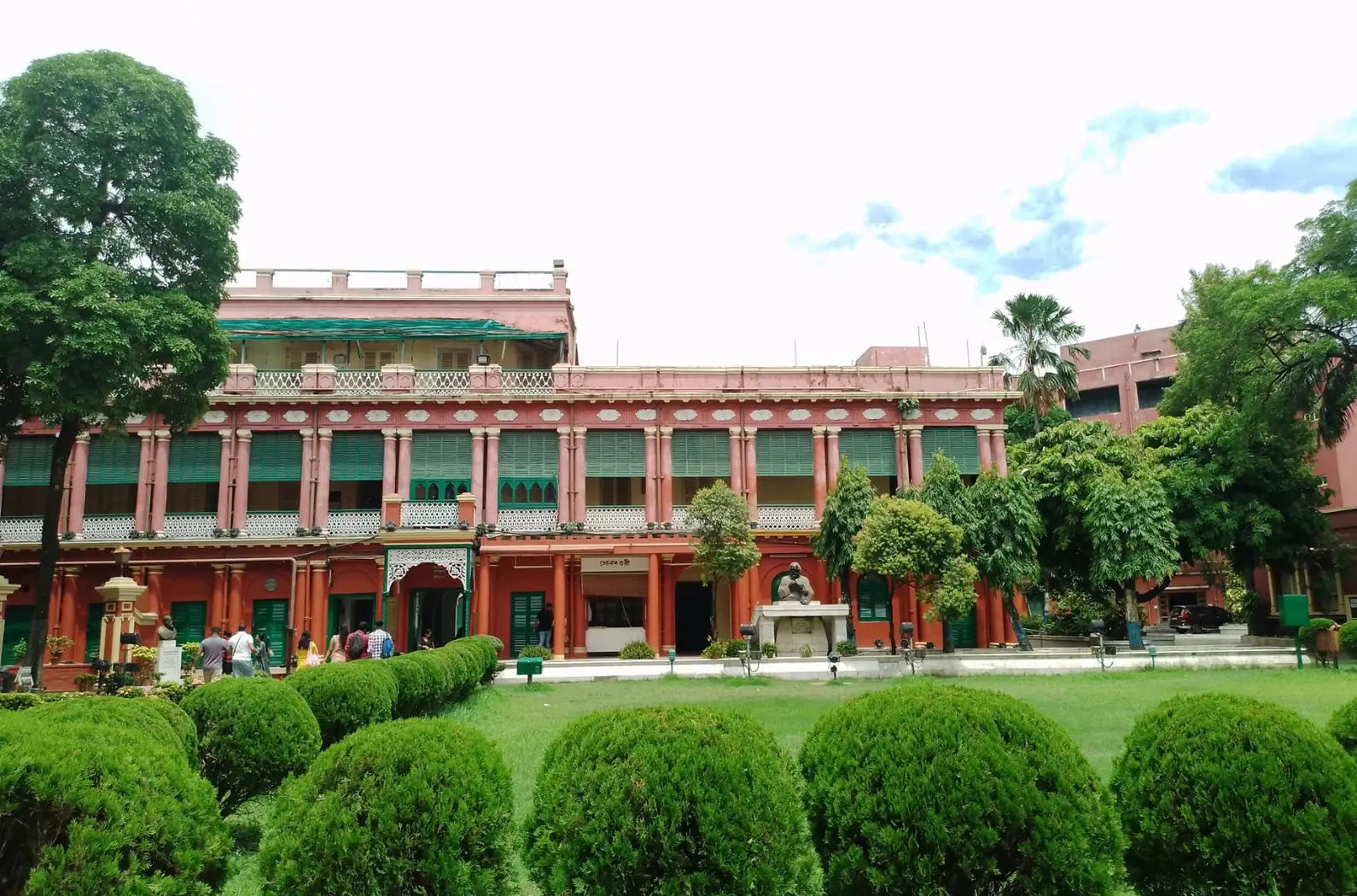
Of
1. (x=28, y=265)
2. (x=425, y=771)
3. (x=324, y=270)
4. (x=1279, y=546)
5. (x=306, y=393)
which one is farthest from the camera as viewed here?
(x=324, y=270)

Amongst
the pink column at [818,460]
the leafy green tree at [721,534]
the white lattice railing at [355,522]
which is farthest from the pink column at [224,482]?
the pink column at [818,460]

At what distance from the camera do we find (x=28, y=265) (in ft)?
60.7

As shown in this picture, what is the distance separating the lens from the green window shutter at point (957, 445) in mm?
29969

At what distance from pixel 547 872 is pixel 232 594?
26.9 metres

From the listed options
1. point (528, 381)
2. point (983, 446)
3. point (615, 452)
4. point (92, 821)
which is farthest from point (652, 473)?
point (92, 821)

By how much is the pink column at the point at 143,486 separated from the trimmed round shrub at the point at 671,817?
2837 centimetres

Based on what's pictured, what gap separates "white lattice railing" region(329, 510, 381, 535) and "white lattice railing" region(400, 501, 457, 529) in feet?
3.67

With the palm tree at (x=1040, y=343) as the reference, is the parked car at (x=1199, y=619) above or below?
below

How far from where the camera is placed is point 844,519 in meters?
25.8

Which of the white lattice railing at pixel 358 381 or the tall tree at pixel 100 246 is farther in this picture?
the white lattice railing at pixel 358 381

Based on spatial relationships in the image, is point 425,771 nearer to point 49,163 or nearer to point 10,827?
point 10,827

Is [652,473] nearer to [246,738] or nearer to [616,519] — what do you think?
[616,519]

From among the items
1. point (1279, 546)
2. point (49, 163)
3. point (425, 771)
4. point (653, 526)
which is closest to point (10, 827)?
point (425, 771)

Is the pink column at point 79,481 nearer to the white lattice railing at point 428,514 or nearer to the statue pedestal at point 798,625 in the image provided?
the white lattice railing at point 428,514
